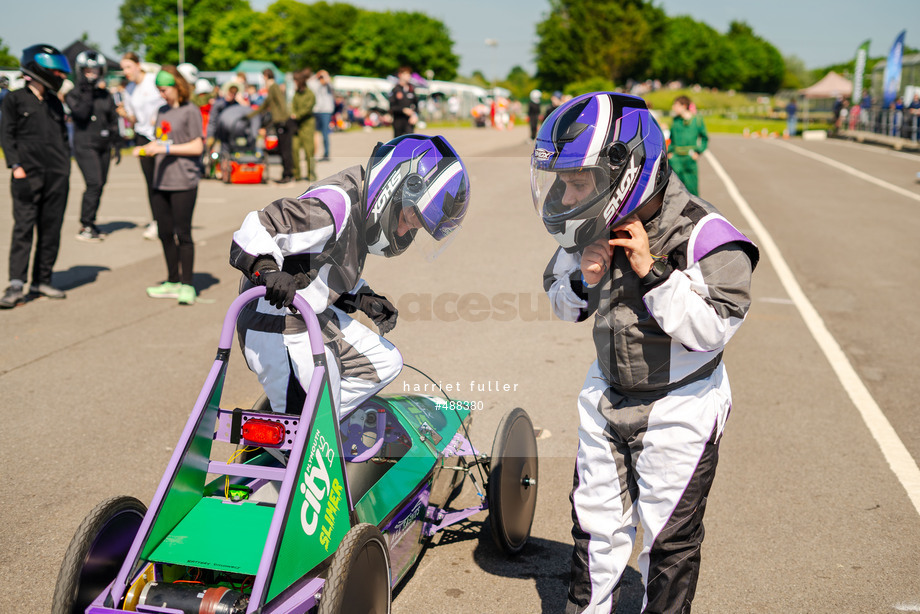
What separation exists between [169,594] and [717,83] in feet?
410

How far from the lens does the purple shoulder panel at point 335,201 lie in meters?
2.92

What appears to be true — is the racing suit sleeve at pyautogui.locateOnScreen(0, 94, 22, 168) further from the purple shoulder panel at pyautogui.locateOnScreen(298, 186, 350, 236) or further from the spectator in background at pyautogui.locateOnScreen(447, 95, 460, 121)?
the spectator in background at pyautogui.locateOnScreen(447, 95, 460, 121)

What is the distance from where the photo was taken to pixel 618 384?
2562 millimetres

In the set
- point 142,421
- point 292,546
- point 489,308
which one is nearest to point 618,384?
point 489,308

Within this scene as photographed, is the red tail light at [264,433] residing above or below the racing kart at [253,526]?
above

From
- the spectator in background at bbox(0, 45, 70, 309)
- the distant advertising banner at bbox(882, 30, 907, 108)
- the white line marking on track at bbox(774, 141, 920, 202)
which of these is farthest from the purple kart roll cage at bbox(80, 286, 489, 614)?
the distant advertising banner at bbox(882, 30, 907, 108)

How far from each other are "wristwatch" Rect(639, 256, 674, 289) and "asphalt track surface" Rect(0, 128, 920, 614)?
544mm

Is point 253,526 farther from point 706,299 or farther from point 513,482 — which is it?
point 706,299

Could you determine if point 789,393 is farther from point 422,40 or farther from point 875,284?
point 422,40

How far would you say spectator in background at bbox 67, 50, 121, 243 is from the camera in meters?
10.2

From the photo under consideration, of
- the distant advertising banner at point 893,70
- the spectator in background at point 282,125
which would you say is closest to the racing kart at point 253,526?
the spectator in background at point 282,125

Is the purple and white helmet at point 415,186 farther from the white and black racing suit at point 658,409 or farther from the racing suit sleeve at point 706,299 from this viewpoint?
the racing suit sleeve at point 706,299

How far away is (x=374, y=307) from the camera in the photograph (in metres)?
3.12

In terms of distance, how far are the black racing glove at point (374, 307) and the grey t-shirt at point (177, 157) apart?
493 cm
